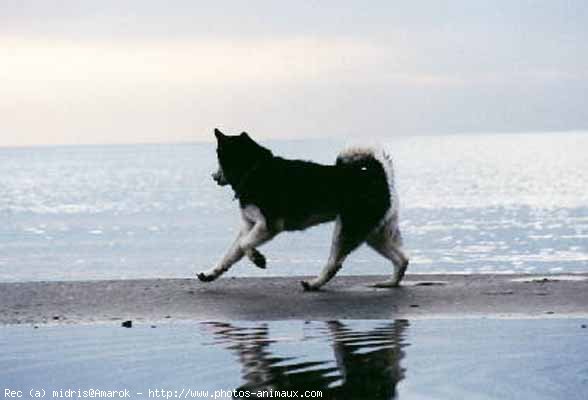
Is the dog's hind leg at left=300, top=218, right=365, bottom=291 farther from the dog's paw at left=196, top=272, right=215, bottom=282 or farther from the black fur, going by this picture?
the dog's paw at left=196, top=272, right=215, bottom=282

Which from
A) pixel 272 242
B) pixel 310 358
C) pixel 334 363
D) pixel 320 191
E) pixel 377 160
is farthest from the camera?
pixel 272 242

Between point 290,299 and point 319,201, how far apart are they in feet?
3.67

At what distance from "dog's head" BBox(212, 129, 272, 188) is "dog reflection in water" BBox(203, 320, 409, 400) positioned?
3.00 meters

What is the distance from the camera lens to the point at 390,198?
13344mm

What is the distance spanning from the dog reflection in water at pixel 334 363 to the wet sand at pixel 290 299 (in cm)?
85

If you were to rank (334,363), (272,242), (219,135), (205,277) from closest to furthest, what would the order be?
(334,363) → (205,277) → (219,135) → (272,242)

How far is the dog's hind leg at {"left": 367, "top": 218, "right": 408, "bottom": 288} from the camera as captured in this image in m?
13.7

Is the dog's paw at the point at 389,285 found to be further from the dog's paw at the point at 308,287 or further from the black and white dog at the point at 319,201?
the dog's paw at the point at 308,287

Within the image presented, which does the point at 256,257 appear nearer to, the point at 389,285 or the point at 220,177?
the point at 220,177

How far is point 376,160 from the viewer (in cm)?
1338

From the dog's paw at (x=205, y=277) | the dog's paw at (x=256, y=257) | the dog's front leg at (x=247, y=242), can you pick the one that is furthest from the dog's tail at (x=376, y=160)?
the dog's paw at (x=205, y=277)

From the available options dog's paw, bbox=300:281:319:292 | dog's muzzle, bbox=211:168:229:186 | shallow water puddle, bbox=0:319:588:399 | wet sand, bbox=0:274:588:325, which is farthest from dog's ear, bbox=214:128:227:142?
shallow water puddle, bbox=0:319:588:399

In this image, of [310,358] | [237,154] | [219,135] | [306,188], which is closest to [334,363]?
Answer: [310,358]

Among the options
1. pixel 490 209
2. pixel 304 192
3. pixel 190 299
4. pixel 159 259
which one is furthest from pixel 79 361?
pixel 490 209
